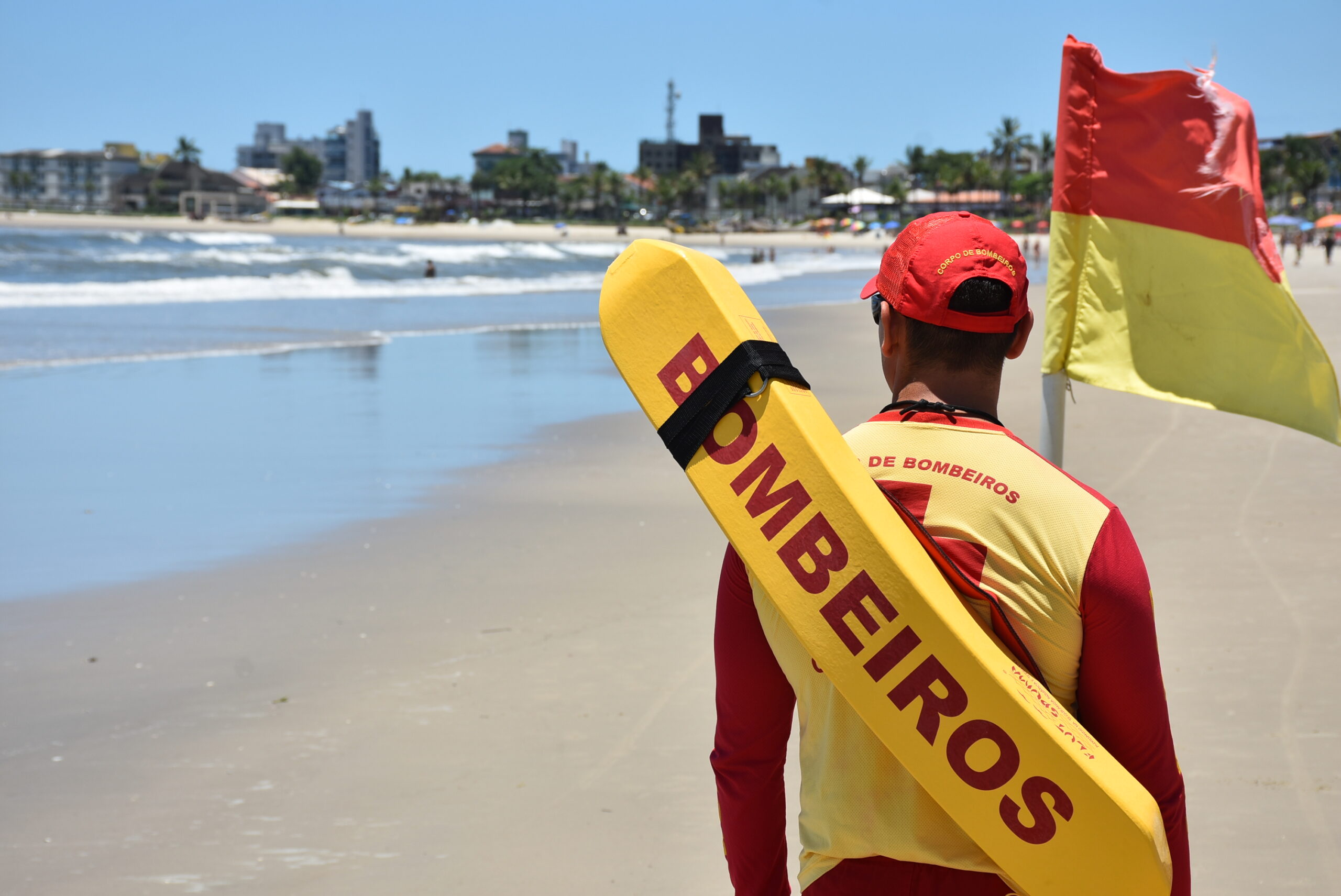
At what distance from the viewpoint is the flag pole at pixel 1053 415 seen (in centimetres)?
315

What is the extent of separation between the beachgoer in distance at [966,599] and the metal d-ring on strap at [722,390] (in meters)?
0.16

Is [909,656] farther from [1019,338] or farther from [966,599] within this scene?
[1019,338]

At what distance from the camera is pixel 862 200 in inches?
5064

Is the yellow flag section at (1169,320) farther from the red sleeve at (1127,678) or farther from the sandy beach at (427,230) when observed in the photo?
the sandy beach at (427,230)

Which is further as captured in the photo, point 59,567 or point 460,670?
point 59,567

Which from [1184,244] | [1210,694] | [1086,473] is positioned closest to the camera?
[1184,244]

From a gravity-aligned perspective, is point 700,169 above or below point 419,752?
above

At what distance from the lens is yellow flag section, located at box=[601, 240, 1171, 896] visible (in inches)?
54.2

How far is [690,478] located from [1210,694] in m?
3.77

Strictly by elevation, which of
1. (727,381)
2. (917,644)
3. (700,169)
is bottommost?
(917,644)

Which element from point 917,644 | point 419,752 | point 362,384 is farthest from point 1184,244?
point 362,384

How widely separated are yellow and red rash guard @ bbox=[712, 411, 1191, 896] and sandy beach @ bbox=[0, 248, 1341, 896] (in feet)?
Answer: 6.24

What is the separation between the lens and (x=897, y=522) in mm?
1415

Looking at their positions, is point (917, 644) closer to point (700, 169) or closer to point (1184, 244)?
point (1184, 244)
